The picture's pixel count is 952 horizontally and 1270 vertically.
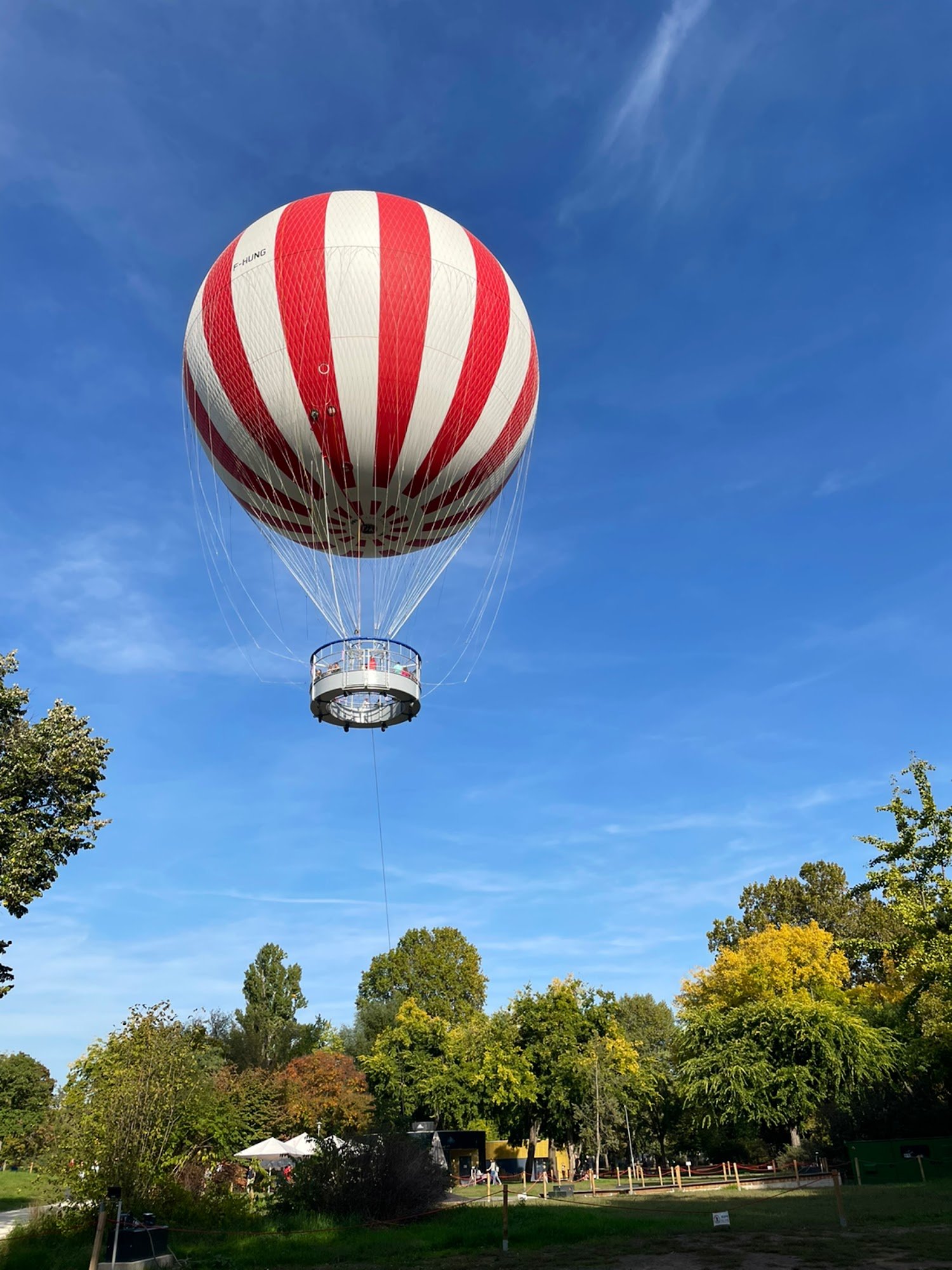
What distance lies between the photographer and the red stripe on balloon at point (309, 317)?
1895 centimetres

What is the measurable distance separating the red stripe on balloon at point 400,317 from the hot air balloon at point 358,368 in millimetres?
30

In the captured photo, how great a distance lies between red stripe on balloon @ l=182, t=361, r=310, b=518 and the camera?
2152 centimetres

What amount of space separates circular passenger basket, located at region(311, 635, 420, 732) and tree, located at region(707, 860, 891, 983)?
52.7 metres

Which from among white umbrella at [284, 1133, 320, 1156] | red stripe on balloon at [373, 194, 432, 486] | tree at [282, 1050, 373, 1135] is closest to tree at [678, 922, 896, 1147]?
white umbrella at [284, 1133, 320, 1156]

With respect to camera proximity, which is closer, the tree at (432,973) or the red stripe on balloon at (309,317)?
the red stripe on balloon at (309,317)

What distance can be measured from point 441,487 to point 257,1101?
31278 mm

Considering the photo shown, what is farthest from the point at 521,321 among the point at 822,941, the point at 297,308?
the point at 822,941

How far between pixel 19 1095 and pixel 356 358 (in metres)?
89.8

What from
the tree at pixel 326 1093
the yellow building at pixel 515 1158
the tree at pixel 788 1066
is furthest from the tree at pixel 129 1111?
the yellow building at pixel 515 1158

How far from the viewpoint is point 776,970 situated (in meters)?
45.0

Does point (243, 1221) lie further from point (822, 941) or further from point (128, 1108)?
point (822, 941)

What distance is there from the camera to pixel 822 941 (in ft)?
155

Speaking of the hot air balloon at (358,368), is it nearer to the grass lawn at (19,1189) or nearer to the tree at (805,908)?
the grass lawn at (19,1189)

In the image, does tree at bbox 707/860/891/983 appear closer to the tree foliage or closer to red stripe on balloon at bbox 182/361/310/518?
the tree foliage
